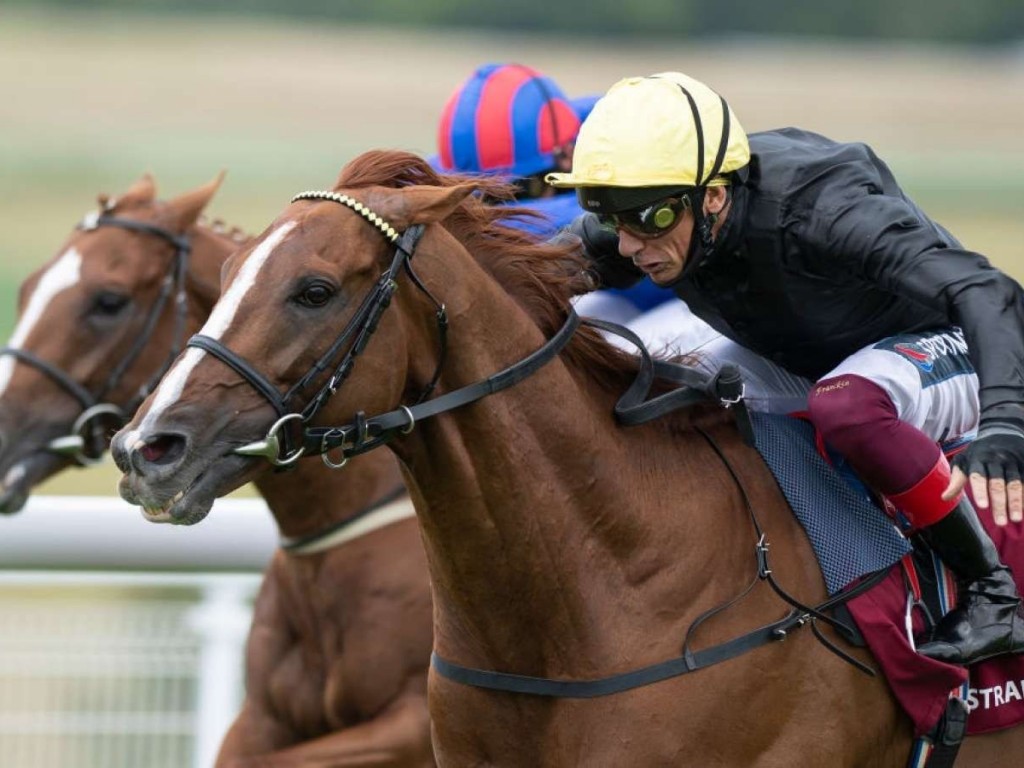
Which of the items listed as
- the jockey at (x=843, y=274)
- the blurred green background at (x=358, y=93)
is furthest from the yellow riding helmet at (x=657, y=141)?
the blurred green background at (x=358, y=93)

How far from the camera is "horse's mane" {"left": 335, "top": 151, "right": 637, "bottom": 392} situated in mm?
3334

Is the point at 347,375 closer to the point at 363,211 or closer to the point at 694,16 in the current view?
the point at 363,211

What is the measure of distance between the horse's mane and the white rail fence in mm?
2416

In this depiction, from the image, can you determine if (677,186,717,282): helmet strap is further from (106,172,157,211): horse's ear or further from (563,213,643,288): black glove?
(106,172,157,211): horse's ear

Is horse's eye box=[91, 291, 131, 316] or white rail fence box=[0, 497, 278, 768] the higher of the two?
horse's eye box=[91, 291, 131, 316]

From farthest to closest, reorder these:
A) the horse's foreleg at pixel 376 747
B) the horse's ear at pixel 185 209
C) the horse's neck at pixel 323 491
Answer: the horse's ear at pixel 185 209 → the horse's neck at pixel 323 491 → the horse's foreleg at pixel 376 747

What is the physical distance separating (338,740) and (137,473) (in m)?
1.79

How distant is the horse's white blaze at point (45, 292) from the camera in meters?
5.02

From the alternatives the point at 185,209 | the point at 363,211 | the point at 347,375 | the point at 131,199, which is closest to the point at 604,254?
the point at 363,211

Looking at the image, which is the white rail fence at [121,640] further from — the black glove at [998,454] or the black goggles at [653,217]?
the black glove at [998,454]

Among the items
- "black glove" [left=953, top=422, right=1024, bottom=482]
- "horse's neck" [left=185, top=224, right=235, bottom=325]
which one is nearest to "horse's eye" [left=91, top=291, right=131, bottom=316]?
"horse's neck" [left=185, top=224, right=235, bottom=325]

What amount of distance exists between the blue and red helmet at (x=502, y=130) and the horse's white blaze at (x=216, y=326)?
7.65 feet

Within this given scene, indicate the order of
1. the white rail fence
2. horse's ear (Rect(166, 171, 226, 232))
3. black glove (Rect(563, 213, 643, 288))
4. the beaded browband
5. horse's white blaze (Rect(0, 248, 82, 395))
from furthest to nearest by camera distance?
the white rail fence < horse's ear (Rect(166, 171, 226, 232)) < horse's white blaze (Rect(0, 248, 82, 395)) < black glove (Rect(563, 213, 643, 288)) < the beaded browband

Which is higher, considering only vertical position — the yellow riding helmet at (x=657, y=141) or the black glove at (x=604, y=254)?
the yellow riding helmet at (x=657, y=141)
